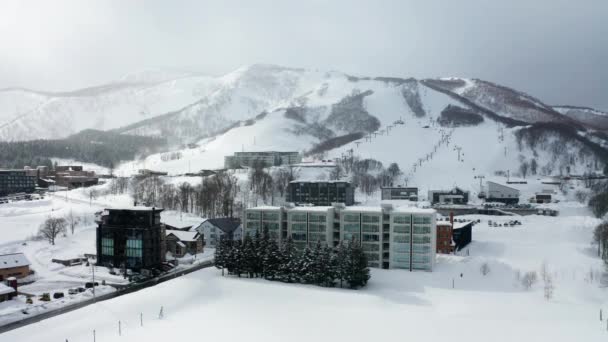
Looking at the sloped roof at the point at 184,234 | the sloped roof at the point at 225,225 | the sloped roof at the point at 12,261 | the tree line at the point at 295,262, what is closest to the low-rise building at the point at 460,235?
the tree line at the point at 295,262

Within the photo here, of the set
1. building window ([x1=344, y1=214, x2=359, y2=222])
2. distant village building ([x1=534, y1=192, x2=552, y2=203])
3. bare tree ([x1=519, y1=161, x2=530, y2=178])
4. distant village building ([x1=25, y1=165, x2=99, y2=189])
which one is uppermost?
bare tree ([x1=519, y1=161, x2=530, y2=178])

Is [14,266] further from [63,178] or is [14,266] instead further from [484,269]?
[63,178]

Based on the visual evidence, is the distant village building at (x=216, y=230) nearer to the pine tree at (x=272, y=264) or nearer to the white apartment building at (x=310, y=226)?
the white apartment building at (x=310, y=226)

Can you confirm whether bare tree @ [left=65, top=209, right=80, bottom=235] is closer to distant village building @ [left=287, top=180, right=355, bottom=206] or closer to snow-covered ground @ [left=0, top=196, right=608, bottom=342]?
snow-covered ground @ [left=0, top=196, right=608, bottom=342]

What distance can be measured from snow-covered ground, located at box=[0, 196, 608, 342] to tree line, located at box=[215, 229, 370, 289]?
142 cm

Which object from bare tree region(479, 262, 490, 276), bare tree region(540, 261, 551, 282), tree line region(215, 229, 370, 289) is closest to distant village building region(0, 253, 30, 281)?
tree line region(215, 229, 370, 289)

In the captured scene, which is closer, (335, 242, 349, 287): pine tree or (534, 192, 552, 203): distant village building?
(335, 242, 349, 287): pine tree

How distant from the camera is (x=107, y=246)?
4412 centimetres

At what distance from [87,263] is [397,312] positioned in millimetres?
29390

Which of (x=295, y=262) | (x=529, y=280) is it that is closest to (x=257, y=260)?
(x=295, y=262)

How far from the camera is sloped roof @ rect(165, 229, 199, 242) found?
5000cm

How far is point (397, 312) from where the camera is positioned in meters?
31.3

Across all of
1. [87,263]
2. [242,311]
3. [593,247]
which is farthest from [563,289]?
[87,263]

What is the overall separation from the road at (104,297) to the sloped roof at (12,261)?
996 centimetres
